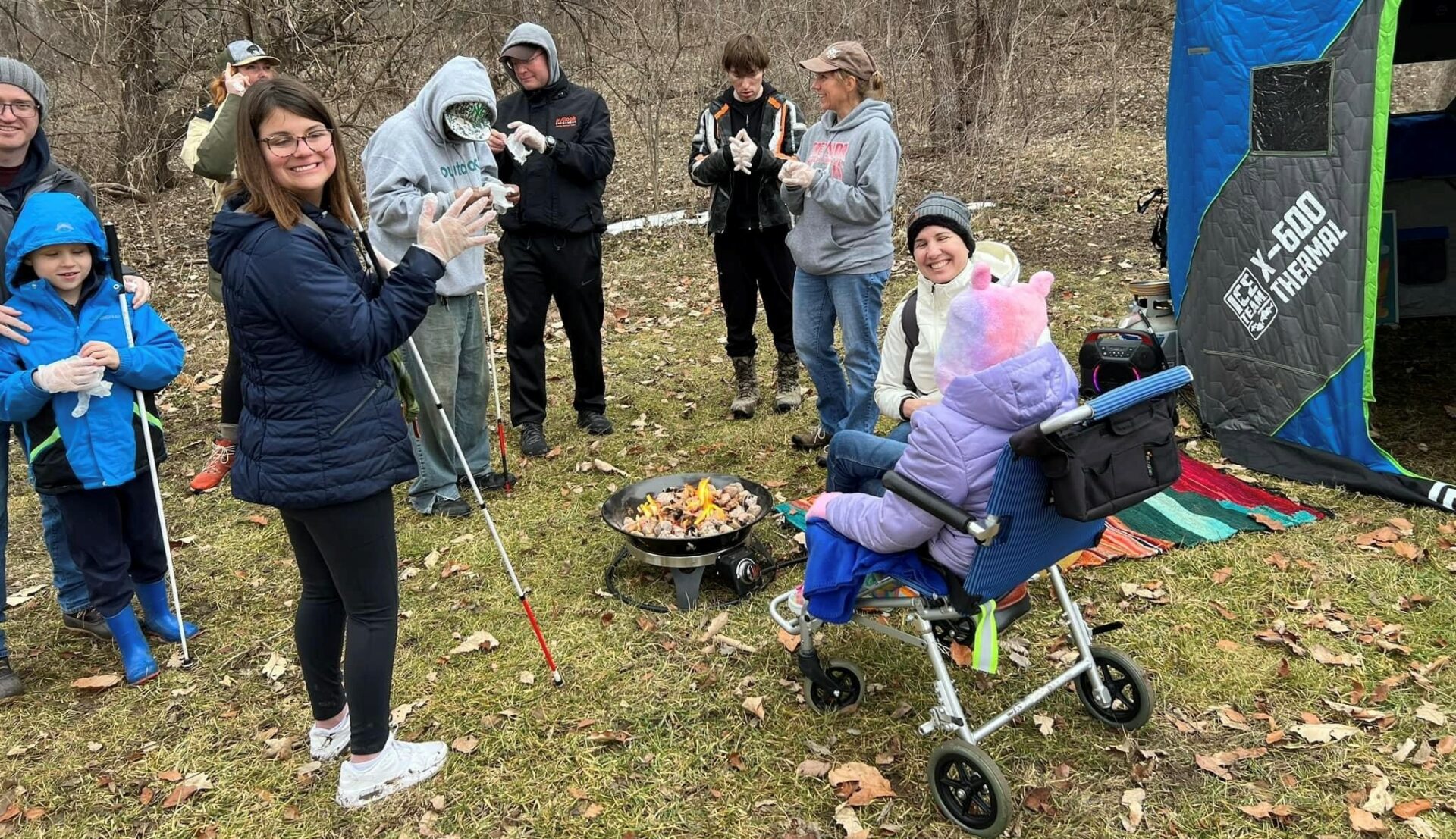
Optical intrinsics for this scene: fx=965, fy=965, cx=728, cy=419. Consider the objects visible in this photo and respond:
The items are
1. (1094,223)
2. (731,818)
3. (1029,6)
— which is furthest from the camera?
(1029,6)

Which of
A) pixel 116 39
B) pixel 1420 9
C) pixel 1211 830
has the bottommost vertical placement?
pixel 1211 830

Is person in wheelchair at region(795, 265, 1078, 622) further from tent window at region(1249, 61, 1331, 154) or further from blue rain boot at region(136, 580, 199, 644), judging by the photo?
blue rain boot at region(136, 580, 199, 644)

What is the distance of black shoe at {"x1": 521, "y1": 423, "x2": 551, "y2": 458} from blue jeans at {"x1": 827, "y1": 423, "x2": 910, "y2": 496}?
261 cm

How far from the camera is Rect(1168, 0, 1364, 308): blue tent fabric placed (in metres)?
4.68

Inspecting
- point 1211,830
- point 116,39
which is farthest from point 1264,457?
point 116,39

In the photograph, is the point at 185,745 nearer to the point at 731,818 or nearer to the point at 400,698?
the point at 400,698

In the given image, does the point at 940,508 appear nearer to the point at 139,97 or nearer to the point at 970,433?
the point at 970,433

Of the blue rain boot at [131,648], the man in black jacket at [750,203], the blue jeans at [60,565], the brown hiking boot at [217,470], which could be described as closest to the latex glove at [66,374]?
the blue jeans at [60,565]

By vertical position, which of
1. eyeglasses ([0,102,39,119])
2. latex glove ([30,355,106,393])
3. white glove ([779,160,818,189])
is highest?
eyeglasses ([0,102,39,119])

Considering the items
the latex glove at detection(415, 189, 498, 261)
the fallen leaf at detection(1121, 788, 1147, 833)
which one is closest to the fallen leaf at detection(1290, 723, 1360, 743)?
the fallen leaf at detection(1121, 788, 1147, 833)

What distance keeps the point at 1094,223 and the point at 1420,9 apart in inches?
152

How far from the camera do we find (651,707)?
3.55m

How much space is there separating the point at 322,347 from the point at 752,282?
380cm

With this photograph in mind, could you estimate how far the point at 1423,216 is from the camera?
Result: 7.10 meters
